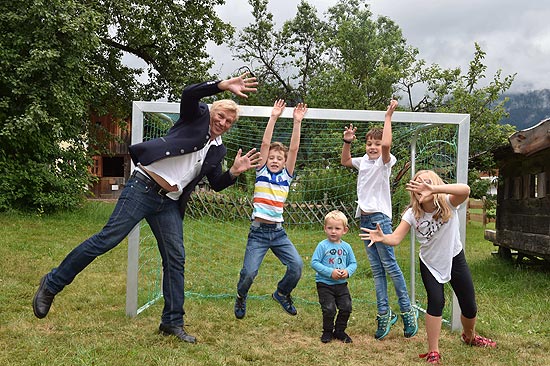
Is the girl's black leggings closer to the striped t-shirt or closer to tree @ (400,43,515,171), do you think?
the striped t-shirt

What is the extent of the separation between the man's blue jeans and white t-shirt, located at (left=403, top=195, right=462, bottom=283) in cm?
162

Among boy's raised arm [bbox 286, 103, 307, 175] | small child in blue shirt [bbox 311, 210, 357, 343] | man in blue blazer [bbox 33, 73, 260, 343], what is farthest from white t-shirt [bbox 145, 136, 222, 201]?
small child in blue shirt [bbox 311, 210, 357, 343]

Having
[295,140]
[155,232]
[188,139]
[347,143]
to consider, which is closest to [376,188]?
[347,143]

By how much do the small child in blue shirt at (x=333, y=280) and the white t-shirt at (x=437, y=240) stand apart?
0.61 metres

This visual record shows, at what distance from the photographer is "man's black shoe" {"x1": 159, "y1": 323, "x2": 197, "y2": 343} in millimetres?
3863

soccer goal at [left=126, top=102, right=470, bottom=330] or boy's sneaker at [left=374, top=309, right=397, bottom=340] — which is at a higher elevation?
soccer goal at [left=126, top=102, right=470, bottom=330]

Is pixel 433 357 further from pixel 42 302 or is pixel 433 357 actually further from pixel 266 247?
pixel 42 302

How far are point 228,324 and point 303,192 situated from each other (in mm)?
4463

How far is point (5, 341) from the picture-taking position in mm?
3691

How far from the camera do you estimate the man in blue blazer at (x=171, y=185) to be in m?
3.57

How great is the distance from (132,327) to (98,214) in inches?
353

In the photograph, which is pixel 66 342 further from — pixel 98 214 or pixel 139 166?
pixel 98 214

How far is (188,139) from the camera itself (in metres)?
3.65

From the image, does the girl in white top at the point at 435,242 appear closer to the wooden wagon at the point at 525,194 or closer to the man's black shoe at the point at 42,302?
the man's black shoe at the point at 42,302
